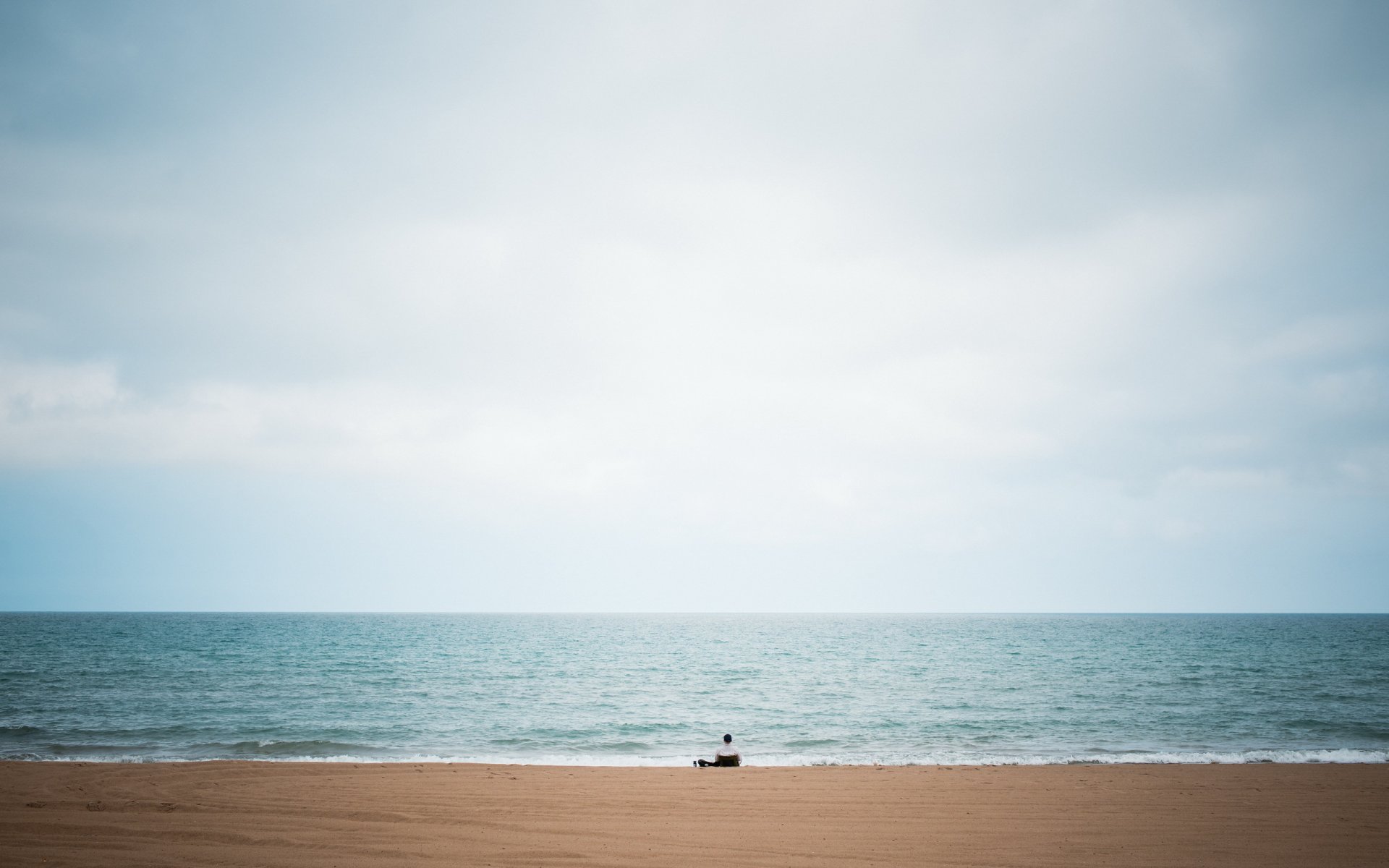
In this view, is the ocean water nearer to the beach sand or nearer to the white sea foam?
the white sea foam

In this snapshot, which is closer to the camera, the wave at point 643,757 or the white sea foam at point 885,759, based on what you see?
the white sea foam at point 885,759

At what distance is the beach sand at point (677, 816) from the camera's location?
31.7 feet

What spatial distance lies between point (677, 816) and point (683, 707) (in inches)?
690

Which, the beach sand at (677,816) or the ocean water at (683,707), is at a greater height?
the beach sand at (677,816)

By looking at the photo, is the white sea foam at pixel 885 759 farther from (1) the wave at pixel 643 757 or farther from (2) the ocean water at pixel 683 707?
(2) the ocean water at pixel 683 707

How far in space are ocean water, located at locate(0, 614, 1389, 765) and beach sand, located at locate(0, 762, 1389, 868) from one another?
4.20 meters

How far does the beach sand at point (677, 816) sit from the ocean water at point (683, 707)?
13.8 ft

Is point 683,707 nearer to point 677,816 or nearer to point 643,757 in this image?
point 643,757

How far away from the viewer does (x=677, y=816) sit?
11.6 m

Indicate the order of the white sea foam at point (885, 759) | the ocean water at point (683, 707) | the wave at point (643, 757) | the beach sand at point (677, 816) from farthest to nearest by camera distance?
the ocean water at point (683, 707), the wave at point (643, 757), the white sea foam at point (885, 759), the beach sand at point (677, 816)

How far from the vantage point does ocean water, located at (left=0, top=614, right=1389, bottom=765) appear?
19969 mm

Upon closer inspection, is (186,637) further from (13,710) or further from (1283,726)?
(1283,726)

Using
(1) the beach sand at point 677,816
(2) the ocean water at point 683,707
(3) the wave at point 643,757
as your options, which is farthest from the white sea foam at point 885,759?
(1) the beach sand at point 677,816

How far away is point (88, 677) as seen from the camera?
116 feet
